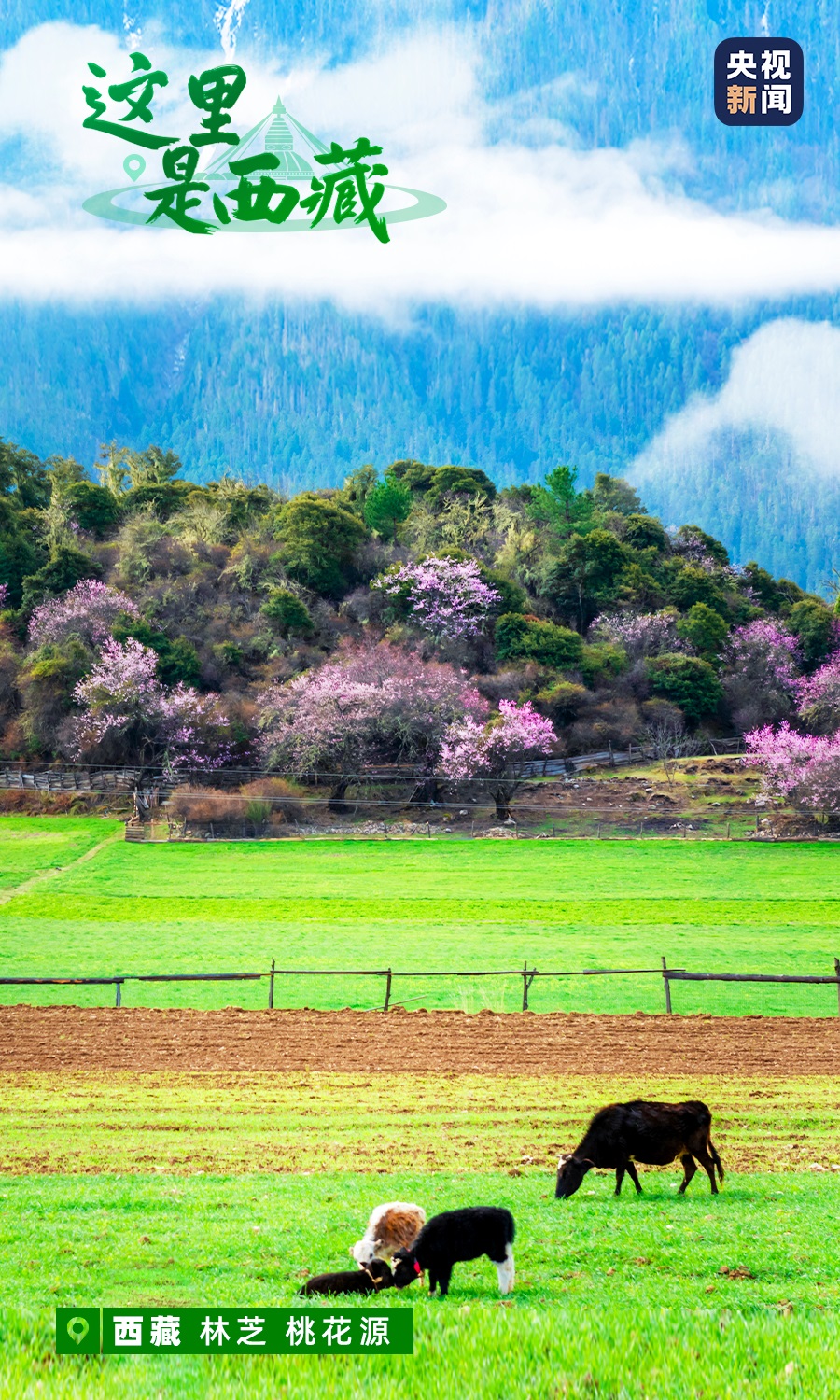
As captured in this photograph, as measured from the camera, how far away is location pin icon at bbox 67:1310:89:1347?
4.79 metres

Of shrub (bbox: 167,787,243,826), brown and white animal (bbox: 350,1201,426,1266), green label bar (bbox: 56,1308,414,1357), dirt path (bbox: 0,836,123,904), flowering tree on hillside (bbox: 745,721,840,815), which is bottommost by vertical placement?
dirt path (bbox: 0,836,123,904)

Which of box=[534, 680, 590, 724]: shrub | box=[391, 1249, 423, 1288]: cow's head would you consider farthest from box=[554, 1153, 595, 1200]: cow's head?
box=[534, 680, 590, 724]: shrub

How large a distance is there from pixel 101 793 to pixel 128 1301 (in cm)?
4877

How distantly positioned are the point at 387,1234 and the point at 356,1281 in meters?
0.39

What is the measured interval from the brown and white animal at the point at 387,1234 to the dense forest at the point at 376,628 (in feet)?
148

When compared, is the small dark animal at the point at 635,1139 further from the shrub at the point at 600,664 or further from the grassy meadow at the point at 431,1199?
the shrub at the point at 600,664

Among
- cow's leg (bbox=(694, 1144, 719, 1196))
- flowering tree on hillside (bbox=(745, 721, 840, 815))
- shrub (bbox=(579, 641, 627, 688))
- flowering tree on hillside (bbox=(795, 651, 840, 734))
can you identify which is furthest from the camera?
shrub (bbox=(579, 641, 627, 688))

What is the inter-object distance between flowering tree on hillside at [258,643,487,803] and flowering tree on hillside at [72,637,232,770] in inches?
107

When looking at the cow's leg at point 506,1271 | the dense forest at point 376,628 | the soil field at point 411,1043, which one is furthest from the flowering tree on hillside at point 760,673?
the cow's leg at point 506,1271

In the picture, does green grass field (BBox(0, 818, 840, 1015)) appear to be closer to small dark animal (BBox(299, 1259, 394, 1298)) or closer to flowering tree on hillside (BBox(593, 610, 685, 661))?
small dark animal (BBox(299, 1259, 394, 1298))

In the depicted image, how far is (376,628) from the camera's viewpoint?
62.8 m

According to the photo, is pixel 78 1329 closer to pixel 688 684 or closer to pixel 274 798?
pixel 274 798

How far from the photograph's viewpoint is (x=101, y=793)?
53281 mm

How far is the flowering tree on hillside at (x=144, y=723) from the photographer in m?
54.0
